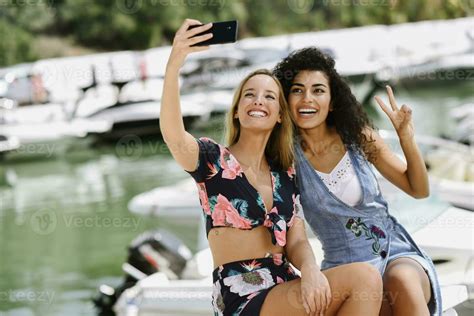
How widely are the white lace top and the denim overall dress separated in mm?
13

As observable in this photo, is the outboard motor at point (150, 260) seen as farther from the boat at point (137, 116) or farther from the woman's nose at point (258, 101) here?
the boat at point (137, 116)

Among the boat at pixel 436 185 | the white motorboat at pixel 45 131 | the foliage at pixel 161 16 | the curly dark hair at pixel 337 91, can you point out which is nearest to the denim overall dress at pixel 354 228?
the curly dark hair at pixel 337 91

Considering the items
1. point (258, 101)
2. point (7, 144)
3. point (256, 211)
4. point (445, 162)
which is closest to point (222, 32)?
point (258, 101)

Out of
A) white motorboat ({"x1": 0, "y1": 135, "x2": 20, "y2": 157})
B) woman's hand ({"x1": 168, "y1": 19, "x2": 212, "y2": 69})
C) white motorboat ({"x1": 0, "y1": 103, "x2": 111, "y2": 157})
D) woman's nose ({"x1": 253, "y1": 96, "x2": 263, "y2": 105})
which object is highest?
white motorboat ({"x1": 0, "y1": 103, "x2": 111, "y2": 157})

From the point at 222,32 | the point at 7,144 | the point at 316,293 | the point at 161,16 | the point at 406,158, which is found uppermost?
the point at 161,16

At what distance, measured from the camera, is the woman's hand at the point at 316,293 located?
6.40 ft

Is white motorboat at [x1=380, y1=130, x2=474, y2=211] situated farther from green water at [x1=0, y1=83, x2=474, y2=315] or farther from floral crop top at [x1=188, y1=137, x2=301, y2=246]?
floral crop top at [x1=188, y1=137, x2=301, y2=246]

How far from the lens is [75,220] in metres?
7.41

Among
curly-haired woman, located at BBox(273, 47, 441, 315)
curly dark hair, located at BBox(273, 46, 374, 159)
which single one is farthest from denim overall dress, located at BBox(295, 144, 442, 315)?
curly dark hair, located at BBox(273, 46, 374, 159)

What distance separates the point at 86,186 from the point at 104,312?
196 inches

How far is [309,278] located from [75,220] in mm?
5682

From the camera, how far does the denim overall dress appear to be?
89.4 inches

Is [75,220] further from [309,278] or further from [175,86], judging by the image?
[309,278]

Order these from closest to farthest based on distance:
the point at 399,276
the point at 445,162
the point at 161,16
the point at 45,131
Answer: the point at 399,276 < the point at 445,162 < the point at 45,131 < the point at 161,16
